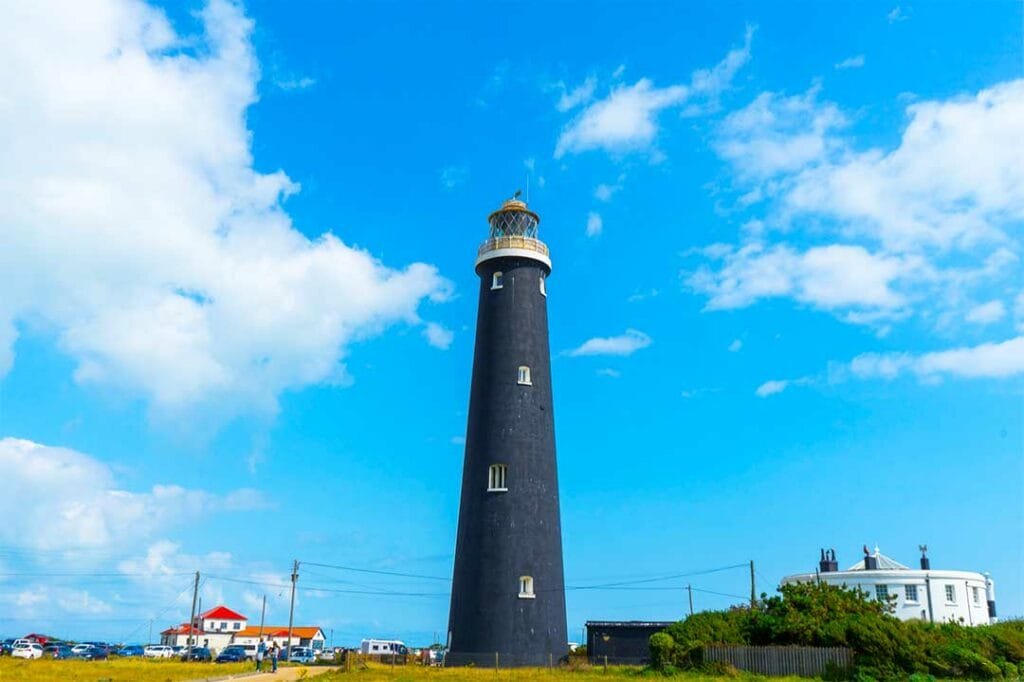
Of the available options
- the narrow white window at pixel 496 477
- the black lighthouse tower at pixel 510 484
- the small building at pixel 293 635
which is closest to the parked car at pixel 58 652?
the small building at pixel 293 635

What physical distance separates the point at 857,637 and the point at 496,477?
1749 cm

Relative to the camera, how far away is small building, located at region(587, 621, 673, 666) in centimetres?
4431

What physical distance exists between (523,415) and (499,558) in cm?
715

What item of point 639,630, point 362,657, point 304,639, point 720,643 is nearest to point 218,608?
point 304,639

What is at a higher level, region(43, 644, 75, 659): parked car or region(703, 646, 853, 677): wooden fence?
region(703, 646, 853, 677): wooden fence

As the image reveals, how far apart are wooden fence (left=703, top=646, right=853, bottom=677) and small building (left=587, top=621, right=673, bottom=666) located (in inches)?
334

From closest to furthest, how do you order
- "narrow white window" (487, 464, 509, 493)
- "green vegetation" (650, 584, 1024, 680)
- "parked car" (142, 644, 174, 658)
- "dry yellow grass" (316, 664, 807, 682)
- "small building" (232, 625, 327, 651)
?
"green vegetation" (650, 584, 1024, 680)
"dry yellow grass" (316, 664, 807, 682)
"narrow white window" (487, 464, 509, 493)
"parked car" (142, 644, 174, 658)
"small building" (232, 625, 327, 651)

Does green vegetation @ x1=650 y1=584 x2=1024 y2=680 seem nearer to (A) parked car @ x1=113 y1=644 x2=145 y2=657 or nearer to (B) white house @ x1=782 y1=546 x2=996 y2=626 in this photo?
(B) white house @ x1=782 y1=546 x2=996 y2=626

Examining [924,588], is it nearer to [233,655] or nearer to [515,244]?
[515,244]

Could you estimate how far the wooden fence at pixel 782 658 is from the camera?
111 ft

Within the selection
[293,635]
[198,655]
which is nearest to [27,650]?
[198,655]

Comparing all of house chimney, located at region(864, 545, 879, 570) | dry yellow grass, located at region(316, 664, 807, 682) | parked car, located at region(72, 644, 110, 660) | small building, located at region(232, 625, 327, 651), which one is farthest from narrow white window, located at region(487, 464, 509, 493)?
small building, located at region(232, 625, 327, 651)

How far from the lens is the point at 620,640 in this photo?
148 feet

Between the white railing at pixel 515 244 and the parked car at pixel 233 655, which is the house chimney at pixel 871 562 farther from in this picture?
the parked car at pixel 233 655
